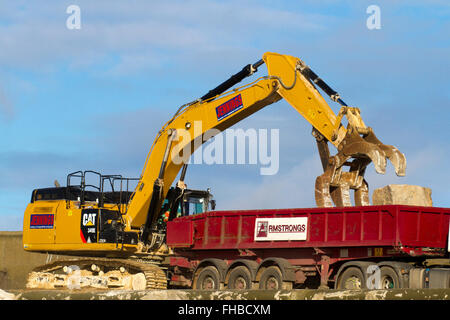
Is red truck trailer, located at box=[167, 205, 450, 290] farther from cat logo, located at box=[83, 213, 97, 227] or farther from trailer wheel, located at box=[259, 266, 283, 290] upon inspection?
cat logo, located at box=[83, 213, 97, 227]

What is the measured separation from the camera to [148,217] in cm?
2462

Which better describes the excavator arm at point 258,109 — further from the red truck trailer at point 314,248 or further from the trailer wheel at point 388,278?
the trailer wheel at point 388,278

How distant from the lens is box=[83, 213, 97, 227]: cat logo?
2461cm

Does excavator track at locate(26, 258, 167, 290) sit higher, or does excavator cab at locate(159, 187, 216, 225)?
excavator cab at locate(159, 187, 216, 225)

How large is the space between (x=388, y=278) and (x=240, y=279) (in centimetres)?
479

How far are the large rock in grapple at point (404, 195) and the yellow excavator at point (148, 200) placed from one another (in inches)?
108

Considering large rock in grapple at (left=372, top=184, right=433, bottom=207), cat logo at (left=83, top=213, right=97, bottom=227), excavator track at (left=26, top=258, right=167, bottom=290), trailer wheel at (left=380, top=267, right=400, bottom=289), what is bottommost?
excavator track at (left=26, top=258, right=167, bottom=290)

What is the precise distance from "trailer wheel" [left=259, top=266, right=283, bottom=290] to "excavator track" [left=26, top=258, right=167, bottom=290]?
4.89 m

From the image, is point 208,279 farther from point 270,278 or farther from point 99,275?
point 99,275

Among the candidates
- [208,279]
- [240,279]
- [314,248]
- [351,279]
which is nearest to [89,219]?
[208,279]

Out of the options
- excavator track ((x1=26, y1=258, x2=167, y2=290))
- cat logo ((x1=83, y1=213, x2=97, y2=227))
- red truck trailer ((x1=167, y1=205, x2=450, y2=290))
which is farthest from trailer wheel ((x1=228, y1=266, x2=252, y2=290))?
cat logo ((x1=83, y1=213, x2=97, y2=227))

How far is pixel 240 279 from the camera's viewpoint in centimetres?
2052

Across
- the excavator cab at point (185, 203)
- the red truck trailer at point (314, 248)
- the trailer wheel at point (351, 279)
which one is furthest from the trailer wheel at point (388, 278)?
the excavator cab at point (185, 203)
